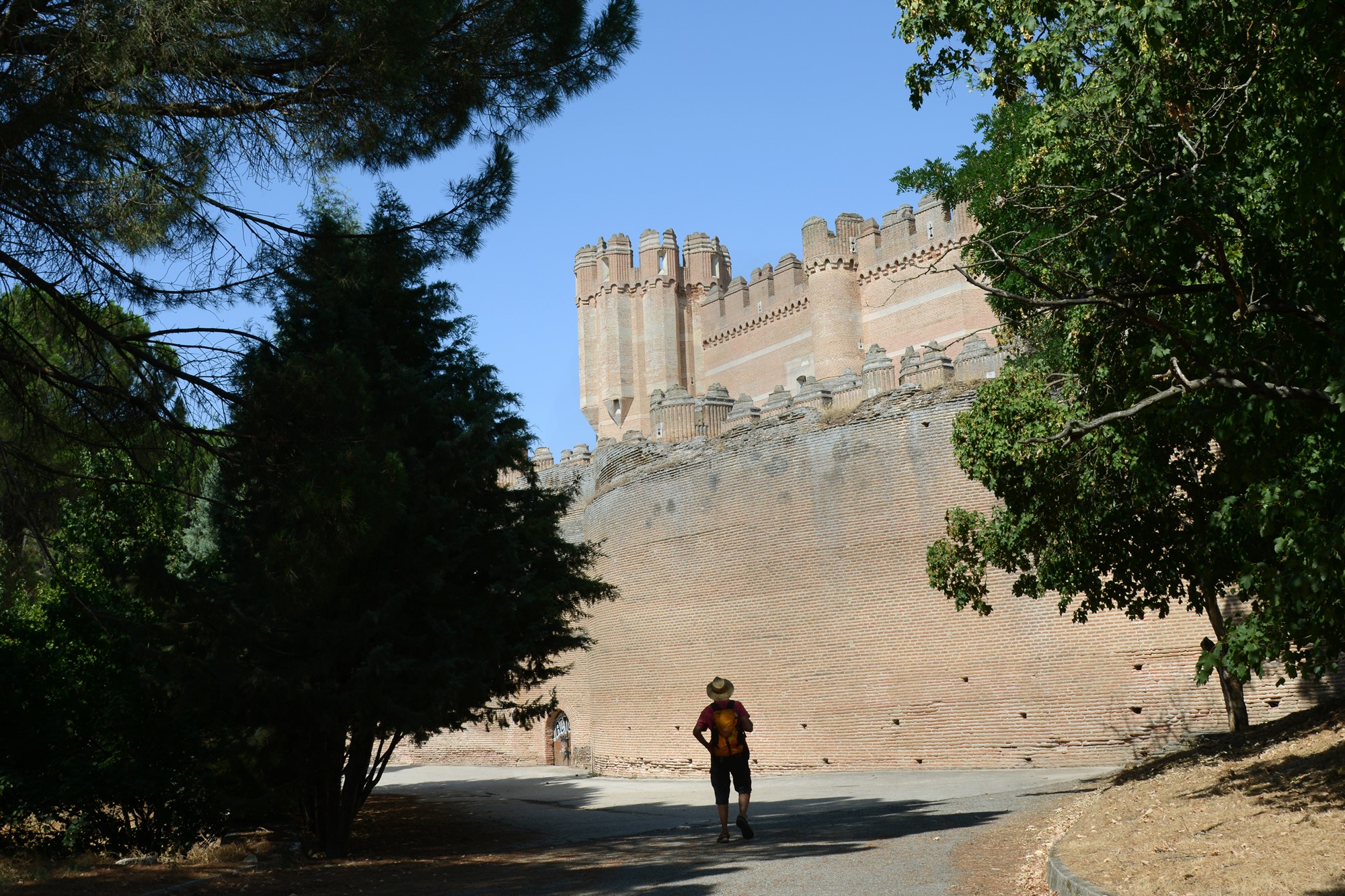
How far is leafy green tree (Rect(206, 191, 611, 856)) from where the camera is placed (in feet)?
27.4

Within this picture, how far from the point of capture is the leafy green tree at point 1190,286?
606cm

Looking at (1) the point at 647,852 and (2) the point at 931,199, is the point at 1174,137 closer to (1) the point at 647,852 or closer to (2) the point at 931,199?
(1) the point at 647,852

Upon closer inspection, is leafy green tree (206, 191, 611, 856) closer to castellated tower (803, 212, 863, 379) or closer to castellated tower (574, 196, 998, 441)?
castellated tower (574, 196, 998, 441)

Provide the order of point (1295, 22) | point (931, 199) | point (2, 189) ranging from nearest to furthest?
point (1295, 22) → point (2, 189) → point (931, 199)

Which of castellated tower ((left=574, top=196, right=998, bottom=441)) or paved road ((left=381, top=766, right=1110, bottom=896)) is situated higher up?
castellated tower ((left=574, top=196, right=998, bottom=441))

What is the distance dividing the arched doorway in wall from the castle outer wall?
6.58ft

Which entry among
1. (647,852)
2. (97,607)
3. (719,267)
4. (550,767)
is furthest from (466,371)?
(719,267)

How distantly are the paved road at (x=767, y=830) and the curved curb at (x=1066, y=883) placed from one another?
0.61m

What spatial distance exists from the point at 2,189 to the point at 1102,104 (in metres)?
7.28

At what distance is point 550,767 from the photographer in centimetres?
2803

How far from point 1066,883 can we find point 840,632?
45.4ft

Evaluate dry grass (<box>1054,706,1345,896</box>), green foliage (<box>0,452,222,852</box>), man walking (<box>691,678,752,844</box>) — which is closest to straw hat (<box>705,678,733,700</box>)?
man walking (<box>691,678,752,844</box>)

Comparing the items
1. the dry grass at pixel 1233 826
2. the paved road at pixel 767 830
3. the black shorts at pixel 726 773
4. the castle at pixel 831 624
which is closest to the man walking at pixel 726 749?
the black shorts at pixel 726 773

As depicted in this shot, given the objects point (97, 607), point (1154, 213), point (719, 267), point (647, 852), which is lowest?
point (647, 852)
